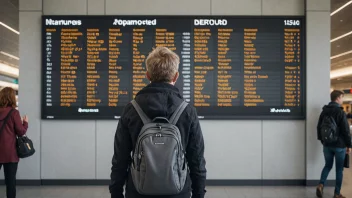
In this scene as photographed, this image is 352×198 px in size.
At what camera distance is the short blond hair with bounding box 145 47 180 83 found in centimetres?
192

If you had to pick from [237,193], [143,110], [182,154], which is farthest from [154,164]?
[237,193]

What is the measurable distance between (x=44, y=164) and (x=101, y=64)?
1853mm

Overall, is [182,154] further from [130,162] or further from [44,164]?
[44,164]

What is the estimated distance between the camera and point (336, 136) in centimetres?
491

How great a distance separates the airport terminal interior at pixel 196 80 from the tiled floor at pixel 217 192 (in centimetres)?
7

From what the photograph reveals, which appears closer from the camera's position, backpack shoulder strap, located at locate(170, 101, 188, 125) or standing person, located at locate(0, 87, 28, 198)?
backpack shoulder strap, located at locate(170, 101, 188, 125)

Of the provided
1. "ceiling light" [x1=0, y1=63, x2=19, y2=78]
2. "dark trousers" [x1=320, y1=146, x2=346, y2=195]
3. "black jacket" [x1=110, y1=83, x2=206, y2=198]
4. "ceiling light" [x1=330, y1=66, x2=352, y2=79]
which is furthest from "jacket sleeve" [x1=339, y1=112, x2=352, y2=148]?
"ceiling light" [x1=330, y1=66, x2=352, y2=79]

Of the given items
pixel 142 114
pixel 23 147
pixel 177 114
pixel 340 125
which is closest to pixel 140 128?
pixel 142 114

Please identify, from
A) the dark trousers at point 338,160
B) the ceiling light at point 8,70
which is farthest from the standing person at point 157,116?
the ceiling light at point 8,70

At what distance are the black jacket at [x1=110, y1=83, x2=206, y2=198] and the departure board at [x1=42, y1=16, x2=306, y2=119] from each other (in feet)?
12.0

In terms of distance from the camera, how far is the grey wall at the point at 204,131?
566 cm

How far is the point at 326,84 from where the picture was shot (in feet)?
18.6

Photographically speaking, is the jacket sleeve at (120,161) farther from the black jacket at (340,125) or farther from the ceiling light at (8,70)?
the ceiling light at (8,70)

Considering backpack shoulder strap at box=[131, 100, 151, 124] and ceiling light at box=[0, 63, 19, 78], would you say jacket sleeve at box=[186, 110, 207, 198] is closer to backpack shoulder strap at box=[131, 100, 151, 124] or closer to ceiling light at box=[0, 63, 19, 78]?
backpack shoulder strap at box=[131, 100, 151, 124]
